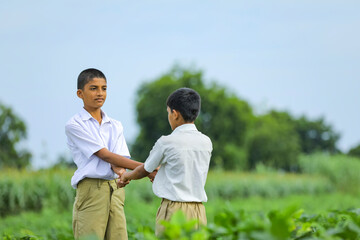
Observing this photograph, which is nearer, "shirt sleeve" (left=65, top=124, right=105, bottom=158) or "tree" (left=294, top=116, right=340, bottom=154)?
"shirt sleeve" (left=65, top=124, right=105, bottom=158)

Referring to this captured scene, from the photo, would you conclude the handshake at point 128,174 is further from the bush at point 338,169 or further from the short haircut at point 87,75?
the bush at point 338,169

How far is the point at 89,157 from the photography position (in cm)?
387

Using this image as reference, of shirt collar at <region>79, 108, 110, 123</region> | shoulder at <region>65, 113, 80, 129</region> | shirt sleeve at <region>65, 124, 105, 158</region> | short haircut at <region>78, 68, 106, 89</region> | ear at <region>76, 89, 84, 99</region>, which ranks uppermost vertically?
A: short haircut at <region>78, 68, 106, 89</region>

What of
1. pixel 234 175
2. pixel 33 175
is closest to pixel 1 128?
pixel 234 175

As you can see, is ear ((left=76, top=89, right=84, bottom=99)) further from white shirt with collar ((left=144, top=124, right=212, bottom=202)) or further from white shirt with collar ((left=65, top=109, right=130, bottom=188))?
white shirt with collar ((left=144, top=124, right=212, bottom=202))

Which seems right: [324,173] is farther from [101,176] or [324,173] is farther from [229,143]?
[101,176]

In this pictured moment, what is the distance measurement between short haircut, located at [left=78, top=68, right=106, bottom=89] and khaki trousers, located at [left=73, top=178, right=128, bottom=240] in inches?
29.7

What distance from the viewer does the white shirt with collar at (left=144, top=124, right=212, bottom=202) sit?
10.5ft

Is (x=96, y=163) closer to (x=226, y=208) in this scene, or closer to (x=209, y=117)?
(x=226, y=208)

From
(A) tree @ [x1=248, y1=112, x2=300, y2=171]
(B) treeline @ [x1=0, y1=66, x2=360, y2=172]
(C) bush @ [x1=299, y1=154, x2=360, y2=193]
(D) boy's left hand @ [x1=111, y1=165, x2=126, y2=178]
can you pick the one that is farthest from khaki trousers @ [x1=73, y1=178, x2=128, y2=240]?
(A) tree @ [x1=248, y1=112, x2=300, y2=171]

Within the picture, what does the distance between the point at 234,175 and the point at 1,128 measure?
1888cm

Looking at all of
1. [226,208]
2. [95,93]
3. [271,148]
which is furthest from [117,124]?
[271,148]

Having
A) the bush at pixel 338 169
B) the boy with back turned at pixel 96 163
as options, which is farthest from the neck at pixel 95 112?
the bush at pixel 338 169

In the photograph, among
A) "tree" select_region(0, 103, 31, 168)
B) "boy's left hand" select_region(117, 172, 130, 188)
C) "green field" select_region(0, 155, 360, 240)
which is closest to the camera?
"green field" select_region(0, 155, 360, 240)
